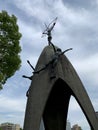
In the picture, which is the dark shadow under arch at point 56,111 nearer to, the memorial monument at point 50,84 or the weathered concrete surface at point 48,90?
the memorial monument at point 50,84

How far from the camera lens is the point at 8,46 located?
60.1ft

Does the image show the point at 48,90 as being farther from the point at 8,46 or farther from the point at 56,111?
the point at 8,46

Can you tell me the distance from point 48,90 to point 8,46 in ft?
23.2

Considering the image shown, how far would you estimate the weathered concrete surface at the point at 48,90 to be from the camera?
11.5 m

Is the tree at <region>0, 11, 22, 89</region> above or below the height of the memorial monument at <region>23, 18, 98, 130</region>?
above

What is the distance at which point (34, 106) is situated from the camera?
461 inches

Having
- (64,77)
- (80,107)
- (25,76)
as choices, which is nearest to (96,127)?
(80,107)

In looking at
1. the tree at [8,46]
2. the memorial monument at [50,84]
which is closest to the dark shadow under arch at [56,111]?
the memorial monument at [50,84]

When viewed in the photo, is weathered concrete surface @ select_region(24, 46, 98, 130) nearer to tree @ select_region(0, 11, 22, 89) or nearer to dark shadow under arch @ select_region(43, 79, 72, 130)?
dark shadow under arch @ select_region(43, 79, 72, 130)

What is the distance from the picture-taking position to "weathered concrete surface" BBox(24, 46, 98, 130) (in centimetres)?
1155

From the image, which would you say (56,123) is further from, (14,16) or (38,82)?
(14,16)

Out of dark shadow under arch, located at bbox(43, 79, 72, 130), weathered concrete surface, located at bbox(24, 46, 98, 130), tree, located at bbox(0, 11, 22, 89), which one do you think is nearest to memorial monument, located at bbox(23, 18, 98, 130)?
weathered concrete surface, located at bbox(24, 46, 98, 130)

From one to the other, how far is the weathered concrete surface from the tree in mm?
5349

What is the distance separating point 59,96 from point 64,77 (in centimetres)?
212
